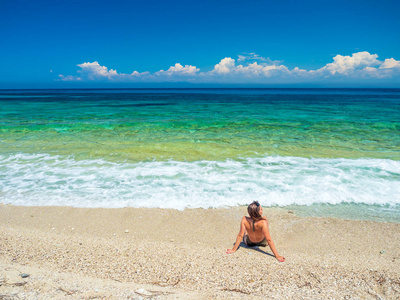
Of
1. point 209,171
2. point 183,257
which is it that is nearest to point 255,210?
point 183,257

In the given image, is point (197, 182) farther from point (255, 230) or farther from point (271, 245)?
point (271, 245)

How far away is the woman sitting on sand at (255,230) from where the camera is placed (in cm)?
428

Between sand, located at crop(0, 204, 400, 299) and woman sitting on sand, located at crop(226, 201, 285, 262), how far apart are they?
0.15 meters

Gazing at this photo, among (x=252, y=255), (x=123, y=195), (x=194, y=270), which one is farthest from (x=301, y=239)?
(x=123, y=195)

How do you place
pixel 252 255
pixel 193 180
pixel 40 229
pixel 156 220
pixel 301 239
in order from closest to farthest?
1. pixel 252 255
2. pixel 301 239
3. pixel 40 229
4. pixel 156 220
5. pixel 193 180

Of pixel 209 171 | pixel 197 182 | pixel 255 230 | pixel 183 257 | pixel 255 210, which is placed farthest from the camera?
pixel 209 171

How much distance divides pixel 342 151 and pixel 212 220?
338 inches

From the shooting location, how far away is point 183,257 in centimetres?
414

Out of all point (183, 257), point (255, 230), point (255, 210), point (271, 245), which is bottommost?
point (183, 257)

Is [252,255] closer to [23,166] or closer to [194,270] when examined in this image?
[194,270]

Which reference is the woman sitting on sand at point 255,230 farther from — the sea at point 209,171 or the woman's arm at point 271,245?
the sea at point 209,171

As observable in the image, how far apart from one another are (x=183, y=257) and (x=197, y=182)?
3.77m

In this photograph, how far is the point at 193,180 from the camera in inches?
315

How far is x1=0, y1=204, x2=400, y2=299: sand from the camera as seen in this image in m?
3.29
